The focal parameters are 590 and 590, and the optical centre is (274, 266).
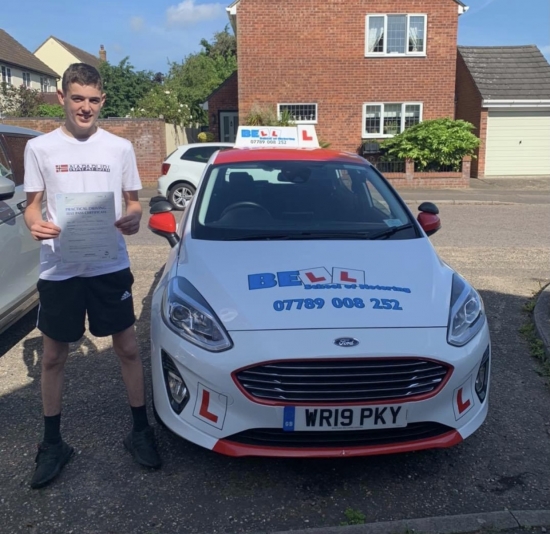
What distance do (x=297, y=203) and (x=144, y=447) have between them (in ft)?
6.34

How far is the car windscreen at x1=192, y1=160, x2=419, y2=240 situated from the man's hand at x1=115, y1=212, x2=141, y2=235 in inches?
29.2

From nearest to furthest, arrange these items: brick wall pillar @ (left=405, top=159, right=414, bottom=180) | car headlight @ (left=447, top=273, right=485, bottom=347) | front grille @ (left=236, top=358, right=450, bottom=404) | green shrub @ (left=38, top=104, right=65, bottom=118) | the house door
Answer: front grille @ (left=236, top=358, right=450, bottom=404), car headlight @ (left=447, top=273, right=485, bottom=347), brick wall pillar @ (left=405, top=159, right=414, bottom=180), the house door, green shrub @ (left=38, top=104, right=65, bottom=118)

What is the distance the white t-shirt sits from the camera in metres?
2.76

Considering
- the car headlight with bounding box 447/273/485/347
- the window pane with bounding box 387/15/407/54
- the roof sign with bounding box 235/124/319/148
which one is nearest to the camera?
the car headlight with bounding box 447/273/485/347

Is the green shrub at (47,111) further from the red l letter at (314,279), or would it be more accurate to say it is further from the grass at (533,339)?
the red l letter at (314,279)

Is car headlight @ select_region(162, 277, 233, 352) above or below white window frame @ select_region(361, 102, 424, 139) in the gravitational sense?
below

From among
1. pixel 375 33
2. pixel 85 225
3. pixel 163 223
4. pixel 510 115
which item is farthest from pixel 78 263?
pixel 510 115

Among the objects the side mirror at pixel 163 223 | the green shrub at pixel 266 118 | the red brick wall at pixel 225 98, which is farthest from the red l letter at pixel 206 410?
the red brick wall at pixel 225 98

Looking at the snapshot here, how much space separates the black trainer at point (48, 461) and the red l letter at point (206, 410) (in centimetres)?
85

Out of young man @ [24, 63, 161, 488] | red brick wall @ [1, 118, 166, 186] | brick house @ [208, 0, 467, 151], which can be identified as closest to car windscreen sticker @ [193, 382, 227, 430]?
young man @ [24, 63, 161, 488]

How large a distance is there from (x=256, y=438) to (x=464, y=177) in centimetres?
1594

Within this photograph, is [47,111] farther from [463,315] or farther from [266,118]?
[463,315]

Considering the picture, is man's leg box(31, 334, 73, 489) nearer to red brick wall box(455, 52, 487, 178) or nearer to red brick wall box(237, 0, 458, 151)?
red brick wall box(237, 0, 458, 151)

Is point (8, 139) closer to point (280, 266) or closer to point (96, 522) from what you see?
point (280, 266)
